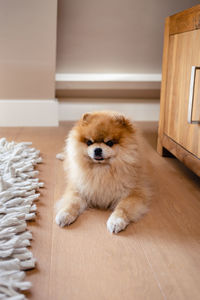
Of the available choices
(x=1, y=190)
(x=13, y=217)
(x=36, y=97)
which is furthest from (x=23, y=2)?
(x=13, y=217)

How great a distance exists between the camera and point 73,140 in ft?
4.78

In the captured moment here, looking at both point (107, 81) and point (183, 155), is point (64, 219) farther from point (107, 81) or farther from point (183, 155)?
point (107, 81)

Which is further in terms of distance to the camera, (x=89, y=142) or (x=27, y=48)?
(x=27, y=48)

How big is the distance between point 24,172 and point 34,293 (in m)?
0.94

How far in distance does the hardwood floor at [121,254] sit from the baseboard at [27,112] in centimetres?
143

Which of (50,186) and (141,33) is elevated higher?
(141,33)

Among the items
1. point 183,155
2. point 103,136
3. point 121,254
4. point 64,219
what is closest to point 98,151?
point 103,136

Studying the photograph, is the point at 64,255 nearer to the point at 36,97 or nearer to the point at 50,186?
the point at 50,186

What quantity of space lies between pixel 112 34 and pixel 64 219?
6.39 ft

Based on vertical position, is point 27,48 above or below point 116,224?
above

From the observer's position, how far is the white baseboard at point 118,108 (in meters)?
3.24

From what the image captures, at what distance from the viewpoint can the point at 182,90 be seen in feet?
5.89

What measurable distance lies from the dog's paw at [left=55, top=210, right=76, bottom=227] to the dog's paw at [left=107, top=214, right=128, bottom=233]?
15 cm

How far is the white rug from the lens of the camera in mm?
888
